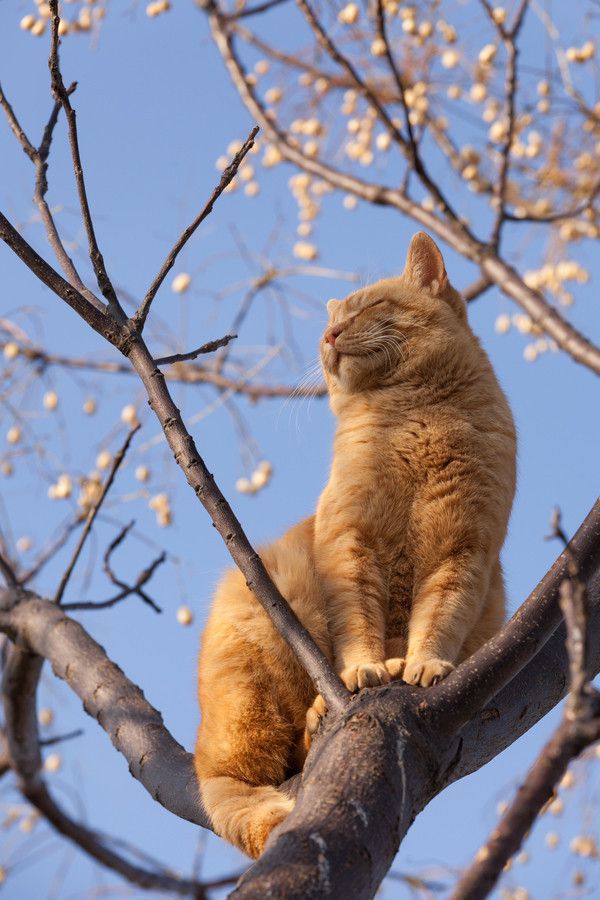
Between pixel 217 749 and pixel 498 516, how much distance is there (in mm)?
945

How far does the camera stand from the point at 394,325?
299 centimetres

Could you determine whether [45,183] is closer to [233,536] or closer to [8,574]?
[233,536]

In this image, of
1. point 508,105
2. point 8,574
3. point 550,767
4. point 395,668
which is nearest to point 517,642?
point 395,668

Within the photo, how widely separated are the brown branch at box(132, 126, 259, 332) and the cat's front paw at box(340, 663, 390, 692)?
974mm

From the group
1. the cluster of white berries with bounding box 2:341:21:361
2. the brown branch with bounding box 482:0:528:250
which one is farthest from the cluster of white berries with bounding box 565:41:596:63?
the cluster of white berries with bounding box 2:341:21:361

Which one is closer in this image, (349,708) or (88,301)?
(349,708)

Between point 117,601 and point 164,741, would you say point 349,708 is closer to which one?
point 164,741

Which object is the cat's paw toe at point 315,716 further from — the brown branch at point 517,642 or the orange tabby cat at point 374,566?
the brown branch at point 517,642

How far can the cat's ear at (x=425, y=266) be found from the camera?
10.3 ft

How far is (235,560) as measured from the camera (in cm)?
203

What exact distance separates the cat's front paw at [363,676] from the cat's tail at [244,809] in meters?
0.29

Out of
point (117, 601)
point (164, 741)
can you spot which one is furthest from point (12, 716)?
point (164, 741)

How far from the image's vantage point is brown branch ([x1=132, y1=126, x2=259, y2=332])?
2.11 meters

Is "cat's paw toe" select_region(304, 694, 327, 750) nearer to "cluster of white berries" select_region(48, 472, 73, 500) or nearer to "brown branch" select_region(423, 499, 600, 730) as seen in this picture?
"brown branch" select_region(423, 499, 600, 730)
